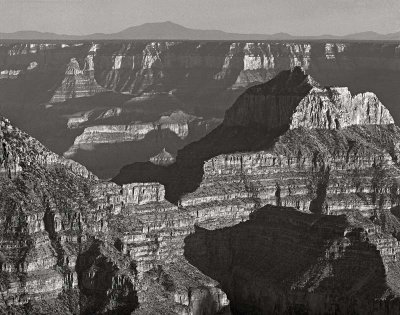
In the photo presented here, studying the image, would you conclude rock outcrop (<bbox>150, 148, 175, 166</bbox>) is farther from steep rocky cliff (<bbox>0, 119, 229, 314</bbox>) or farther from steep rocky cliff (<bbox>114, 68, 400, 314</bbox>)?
steep rocky cliff (<bbox>0, 119, 229, 314</bbox>)

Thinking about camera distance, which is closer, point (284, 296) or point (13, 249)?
point (13, 249)

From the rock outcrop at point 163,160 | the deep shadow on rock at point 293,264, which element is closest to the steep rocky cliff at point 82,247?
the deep shadow on rock at point 293,264

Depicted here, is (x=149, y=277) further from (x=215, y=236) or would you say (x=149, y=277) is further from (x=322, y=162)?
(x=322, y=162)

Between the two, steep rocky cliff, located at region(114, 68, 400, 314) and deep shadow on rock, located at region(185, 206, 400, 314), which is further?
steep rocky cliff, located at region(114, 68, 400, 314)

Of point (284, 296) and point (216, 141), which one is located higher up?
point (216, 141)

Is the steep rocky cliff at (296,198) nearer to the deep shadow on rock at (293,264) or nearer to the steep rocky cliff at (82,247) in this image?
the deep shadow on rock at (293,264)

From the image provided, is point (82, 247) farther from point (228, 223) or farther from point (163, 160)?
point (163, 160)

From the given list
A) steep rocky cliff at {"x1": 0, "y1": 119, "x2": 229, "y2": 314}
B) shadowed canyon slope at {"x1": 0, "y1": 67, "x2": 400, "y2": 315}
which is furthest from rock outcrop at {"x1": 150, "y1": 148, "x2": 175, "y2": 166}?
steep rocky cliff at {"x1": 0, "y1": 119, "x2": 229, "y2": 314}

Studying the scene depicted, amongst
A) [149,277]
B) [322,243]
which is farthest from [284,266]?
[149,277]

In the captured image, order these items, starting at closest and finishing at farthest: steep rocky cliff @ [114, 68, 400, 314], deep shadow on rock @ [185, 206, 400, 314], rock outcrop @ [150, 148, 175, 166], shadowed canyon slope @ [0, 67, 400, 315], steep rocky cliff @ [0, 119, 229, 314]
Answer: steep rocky cliff @ [0, 119, 229, 314]
shadowed canyon slope @ [0, 67, 400, 315]
deep shadow on rock @ [185, 206, 400, 314]
steep rocky cliff @ [114, 68, 400, 314]
rock outcrop @ [150, 148, 175, 166]
